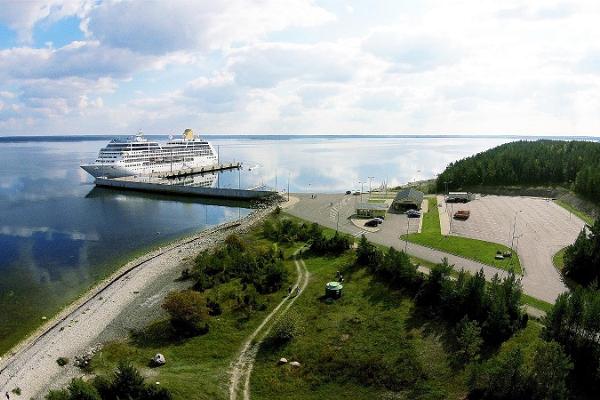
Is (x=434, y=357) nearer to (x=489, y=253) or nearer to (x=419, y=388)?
(x=419, y=388)

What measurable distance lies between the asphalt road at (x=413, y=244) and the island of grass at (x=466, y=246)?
846 millimetres

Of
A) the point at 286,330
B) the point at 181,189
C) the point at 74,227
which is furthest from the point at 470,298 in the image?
the point at 181,189

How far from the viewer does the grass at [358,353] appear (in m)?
22.0

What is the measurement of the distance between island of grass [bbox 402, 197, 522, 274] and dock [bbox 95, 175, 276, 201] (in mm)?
40416

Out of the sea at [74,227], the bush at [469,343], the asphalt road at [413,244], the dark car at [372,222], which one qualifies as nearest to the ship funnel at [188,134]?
the sea at [74,227]

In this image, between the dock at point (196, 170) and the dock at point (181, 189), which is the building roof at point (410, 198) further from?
the dock at point (196, 170)

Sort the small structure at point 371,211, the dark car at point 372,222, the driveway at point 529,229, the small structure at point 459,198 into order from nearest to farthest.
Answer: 1. the driveway at point 529,229
2. the dark car at point 372,222
3. the small structure at point 371,211
4. the small structure at point 459,198

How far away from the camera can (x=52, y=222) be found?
213ft

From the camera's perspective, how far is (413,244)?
145 ft

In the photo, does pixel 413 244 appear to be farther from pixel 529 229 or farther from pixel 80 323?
pixel 80 323

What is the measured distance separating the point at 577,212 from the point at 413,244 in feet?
103

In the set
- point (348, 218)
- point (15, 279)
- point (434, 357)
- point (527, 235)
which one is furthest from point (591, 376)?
point (15, 279)

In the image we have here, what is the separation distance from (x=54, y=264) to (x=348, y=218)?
35246 mm

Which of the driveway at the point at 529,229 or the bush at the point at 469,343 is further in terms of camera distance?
the driveway at the point at 529,229
